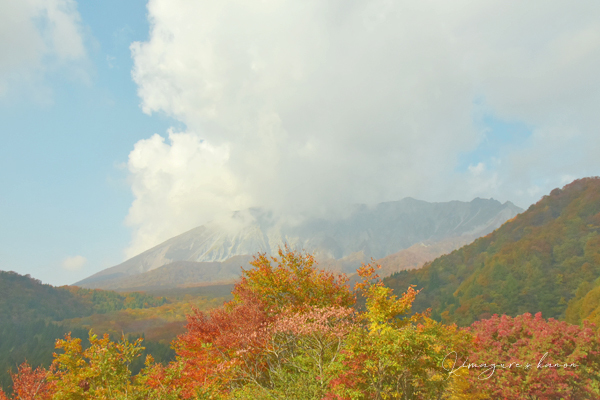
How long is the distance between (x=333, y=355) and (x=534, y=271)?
3676 inches

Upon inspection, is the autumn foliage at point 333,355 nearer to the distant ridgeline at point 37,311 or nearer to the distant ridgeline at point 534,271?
the distant ridgeline at point 534,271

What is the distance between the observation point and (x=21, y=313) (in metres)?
143

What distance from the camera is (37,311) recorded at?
152375mm

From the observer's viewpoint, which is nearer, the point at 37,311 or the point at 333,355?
the point at 333,355

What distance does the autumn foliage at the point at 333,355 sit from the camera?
12.1 m

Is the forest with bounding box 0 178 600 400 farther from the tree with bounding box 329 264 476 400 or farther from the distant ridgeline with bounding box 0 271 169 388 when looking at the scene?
the distant ridgeline with bounding box 0 271 169 388

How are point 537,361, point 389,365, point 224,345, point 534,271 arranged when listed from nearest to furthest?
1. point 389,365
2. point 224,345
3. point 537,361
4. point 534,271

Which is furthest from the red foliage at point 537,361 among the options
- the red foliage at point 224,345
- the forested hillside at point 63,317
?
the forested hillside at point 63,317

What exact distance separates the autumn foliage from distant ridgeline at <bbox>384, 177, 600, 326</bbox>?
4215cm

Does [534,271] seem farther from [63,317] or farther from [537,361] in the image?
[63,317]

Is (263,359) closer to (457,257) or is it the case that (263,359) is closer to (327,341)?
(327,341)

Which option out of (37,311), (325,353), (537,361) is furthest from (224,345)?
(37,311)

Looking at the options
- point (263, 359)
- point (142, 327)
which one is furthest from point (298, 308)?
point (142, 327)

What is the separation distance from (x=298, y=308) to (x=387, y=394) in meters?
7.95
